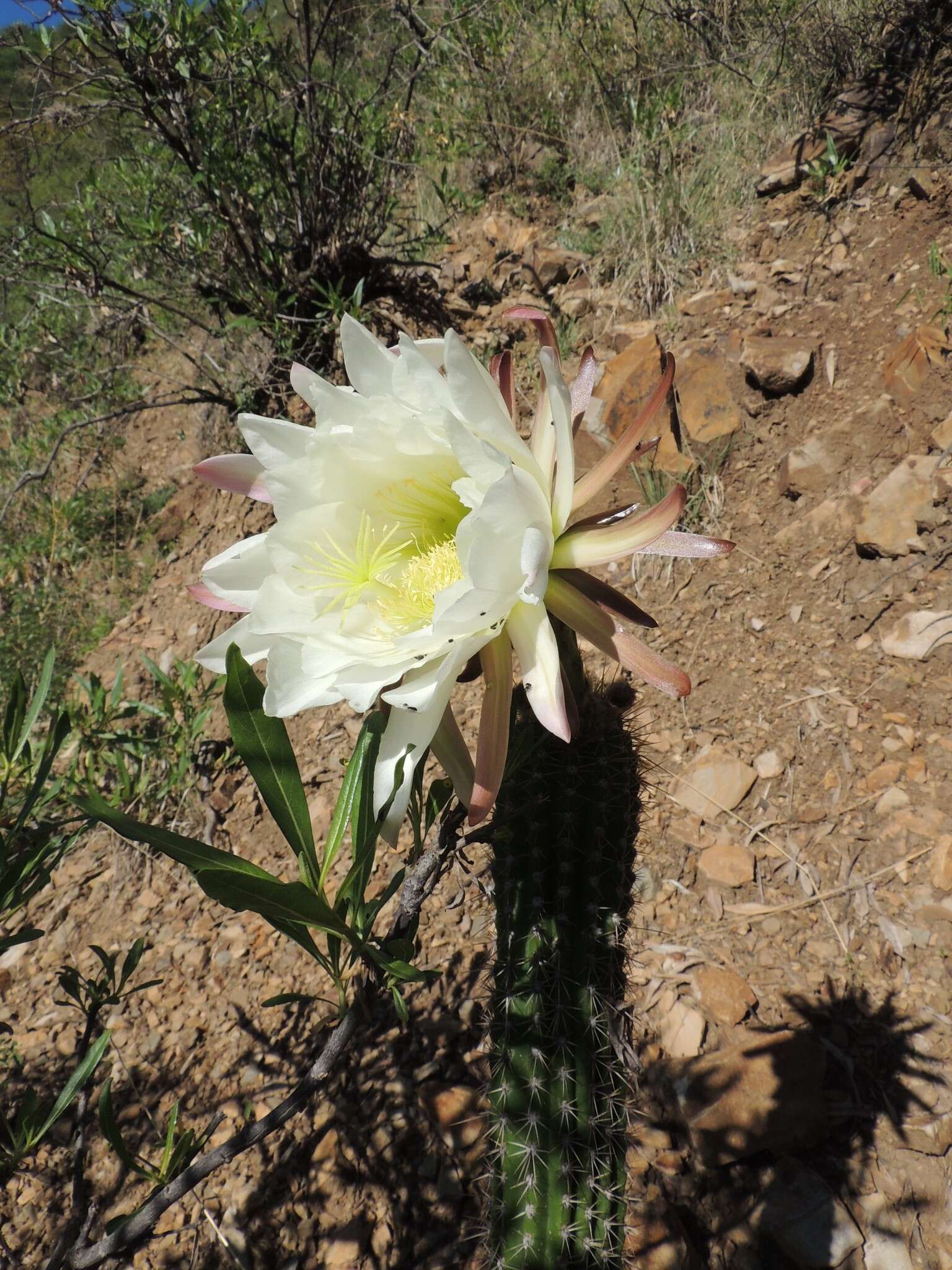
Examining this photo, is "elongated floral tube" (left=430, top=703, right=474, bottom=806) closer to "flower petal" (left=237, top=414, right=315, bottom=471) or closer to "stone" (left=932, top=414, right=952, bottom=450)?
"flower petal" (left=237, top=414, right=315, bottom=471)

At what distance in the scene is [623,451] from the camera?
3.17ft

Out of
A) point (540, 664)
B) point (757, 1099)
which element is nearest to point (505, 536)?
point (540, 664)

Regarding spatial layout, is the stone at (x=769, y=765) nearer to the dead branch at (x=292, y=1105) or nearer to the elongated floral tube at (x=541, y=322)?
the dead branch at (x=292, y=1105)

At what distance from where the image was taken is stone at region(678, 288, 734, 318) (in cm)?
288

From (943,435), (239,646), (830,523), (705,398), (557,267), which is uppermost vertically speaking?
(239,646)

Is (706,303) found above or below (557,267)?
below

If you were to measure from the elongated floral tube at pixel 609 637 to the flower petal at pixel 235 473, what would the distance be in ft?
1.38

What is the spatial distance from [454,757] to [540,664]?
→ 173mm

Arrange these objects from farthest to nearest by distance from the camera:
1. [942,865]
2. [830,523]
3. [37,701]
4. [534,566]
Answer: [830,523] → [942,865] → [37,701] → [534,566]

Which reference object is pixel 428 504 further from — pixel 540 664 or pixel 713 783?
pixel 713 783

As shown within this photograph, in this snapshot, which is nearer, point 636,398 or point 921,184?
point 636,398

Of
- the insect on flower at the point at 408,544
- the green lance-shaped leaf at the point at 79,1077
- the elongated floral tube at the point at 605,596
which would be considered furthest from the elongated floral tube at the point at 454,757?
the green lance-shaped leaf at the point at 79,1077

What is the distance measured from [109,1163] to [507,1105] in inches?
40.8

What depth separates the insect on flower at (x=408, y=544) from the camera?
0.85 meters
